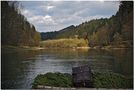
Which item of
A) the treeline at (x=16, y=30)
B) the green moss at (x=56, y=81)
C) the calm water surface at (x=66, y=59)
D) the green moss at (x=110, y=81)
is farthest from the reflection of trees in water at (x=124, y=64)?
the treeline at (x=16, y=30)

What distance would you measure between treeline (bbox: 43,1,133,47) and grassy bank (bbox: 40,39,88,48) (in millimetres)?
296

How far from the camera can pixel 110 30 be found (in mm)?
15977

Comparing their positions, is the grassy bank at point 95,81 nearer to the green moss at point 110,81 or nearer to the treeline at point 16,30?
the green moss at point 110,81

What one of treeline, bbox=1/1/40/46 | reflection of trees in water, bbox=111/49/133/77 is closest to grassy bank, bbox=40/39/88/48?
treeline, bbox=1/1/40/46

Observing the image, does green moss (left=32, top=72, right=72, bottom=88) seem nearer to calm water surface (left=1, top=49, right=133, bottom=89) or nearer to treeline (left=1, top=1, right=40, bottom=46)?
calm water surface (left=1, top=49, right=133, bottom=89)

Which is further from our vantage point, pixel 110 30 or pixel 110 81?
pixel 110 30

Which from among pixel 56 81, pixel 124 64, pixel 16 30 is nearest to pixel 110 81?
pixel 56 81

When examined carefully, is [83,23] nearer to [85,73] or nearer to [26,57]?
[85,73]

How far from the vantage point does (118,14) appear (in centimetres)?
1516

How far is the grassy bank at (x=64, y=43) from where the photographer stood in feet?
54.9

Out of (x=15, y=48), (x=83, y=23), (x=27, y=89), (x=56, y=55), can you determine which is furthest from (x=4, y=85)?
(x=56, y=55)

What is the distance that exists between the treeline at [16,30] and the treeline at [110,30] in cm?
201

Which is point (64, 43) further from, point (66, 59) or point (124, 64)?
point (66, 59)

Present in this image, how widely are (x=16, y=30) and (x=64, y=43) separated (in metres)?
3.66
